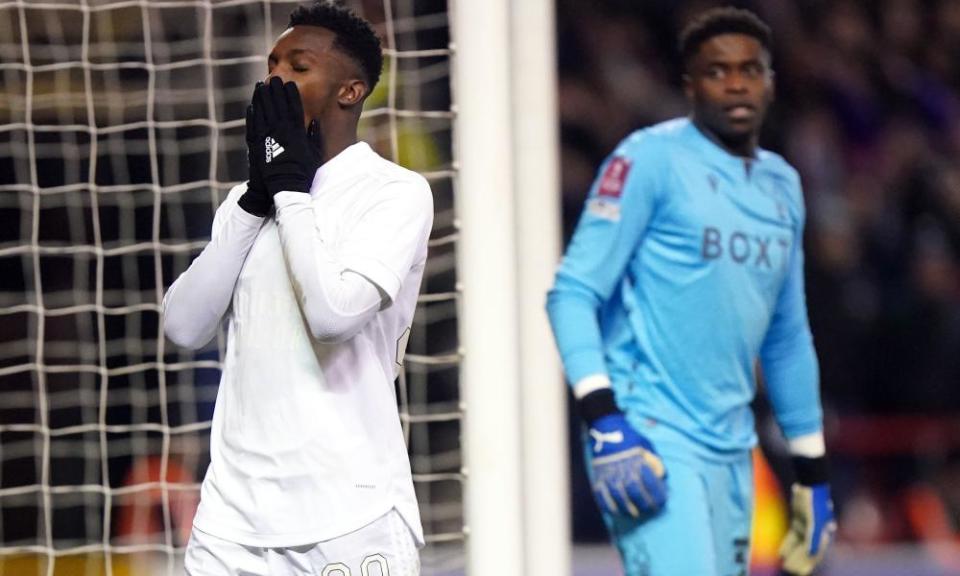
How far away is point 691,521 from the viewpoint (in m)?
2.44

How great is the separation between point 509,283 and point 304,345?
1.02m

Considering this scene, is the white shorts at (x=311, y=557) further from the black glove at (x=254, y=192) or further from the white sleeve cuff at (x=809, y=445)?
the white sleeve cuff at (x=809, y=445)

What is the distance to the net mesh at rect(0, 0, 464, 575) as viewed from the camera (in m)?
3.96

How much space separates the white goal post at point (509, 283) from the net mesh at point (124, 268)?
99 cm

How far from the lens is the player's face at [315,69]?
1.77m

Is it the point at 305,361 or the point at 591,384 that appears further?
the point at 591,384

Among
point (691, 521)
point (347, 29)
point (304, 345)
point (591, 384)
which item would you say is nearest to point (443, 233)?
point (591, 384)

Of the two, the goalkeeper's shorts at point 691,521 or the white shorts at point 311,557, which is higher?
the white shorts at point 311,557

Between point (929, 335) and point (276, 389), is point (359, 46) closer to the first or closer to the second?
point (276, 389)

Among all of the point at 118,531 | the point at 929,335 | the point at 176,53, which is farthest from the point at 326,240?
the point at 929,335

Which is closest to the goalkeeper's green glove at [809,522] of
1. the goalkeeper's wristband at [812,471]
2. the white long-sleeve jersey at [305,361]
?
the goalkeeper's wristband at [812,471]

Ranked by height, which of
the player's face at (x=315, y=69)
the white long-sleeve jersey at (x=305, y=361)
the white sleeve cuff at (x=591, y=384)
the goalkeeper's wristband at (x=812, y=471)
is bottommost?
the goalkeeper's wristband at (x=812, y=471)

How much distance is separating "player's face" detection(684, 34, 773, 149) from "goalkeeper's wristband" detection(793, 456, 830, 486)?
24.5 inches

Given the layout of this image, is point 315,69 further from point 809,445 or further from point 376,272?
point 809,445
